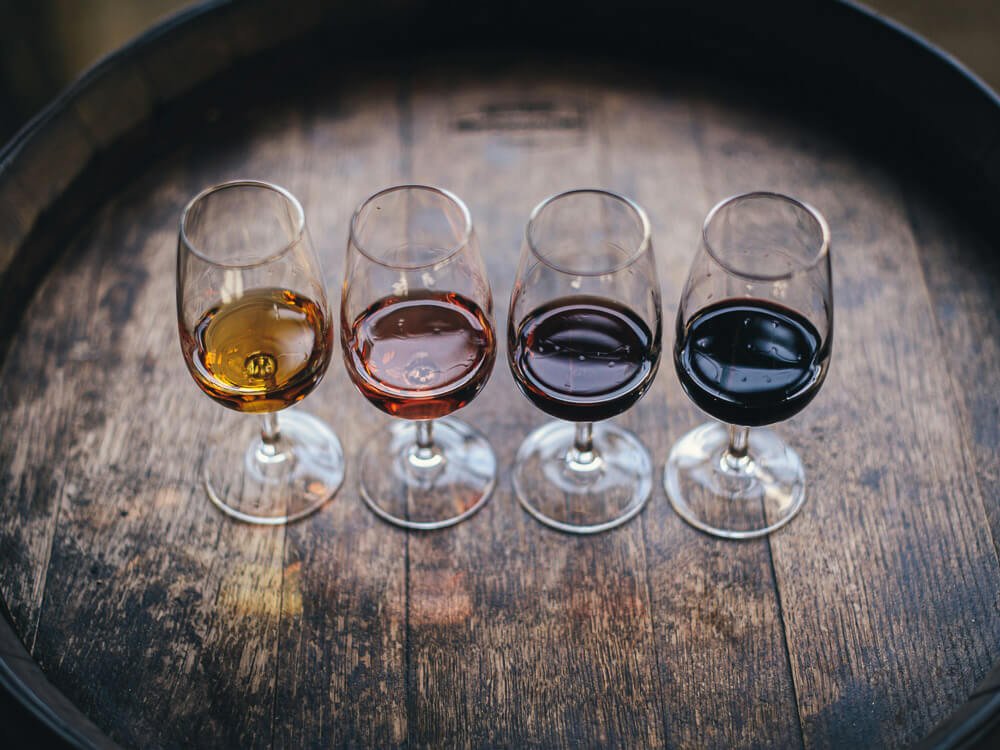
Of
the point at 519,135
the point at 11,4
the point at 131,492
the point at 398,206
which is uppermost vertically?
the point at 11,4

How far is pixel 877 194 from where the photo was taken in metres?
1.55

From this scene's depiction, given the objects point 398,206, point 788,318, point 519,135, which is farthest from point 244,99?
point 788,318

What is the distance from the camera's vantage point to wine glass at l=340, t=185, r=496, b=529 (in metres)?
1.18

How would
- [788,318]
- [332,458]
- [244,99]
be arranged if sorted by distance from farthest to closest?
[244,99], [332,458], [788,318]

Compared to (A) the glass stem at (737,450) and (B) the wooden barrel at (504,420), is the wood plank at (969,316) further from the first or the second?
(A) the glass stem at (737,450)

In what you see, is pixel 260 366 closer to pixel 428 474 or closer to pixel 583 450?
pixel 428 474

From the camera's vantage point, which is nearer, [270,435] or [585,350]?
[585,350]

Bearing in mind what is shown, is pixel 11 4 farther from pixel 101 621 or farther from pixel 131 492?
pixel 101 621

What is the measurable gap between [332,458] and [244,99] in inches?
25.4

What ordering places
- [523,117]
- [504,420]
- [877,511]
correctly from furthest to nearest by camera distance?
[523,117]
[504,420]
[877,511]

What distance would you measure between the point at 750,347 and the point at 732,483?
20cm

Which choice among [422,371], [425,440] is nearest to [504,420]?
[425,440]

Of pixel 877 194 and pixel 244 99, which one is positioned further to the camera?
pixel 244 99

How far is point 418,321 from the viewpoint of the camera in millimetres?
1223
